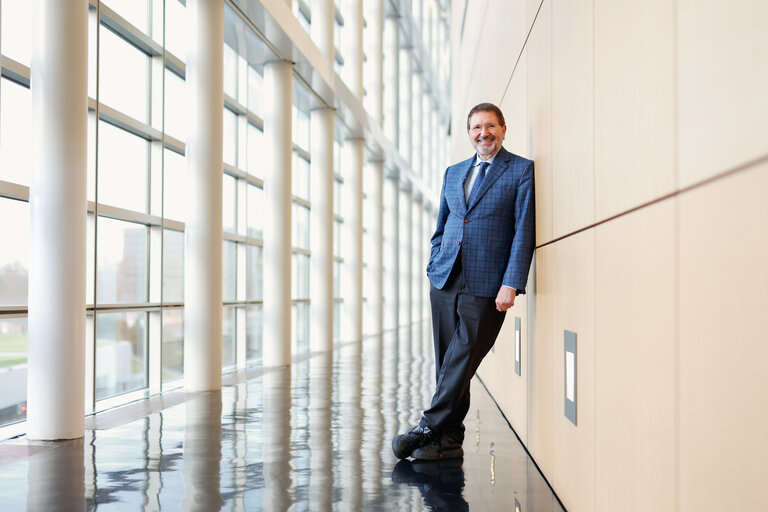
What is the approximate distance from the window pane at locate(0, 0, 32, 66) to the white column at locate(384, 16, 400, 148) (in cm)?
1612

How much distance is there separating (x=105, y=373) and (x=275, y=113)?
4888mm

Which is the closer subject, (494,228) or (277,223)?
(494,228)

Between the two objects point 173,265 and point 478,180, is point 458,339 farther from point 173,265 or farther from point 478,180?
point 173,265

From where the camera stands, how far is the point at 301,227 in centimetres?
1584

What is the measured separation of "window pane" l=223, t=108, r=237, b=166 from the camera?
38.5 ft

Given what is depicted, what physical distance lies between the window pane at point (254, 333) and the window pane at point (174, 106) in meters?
3.62

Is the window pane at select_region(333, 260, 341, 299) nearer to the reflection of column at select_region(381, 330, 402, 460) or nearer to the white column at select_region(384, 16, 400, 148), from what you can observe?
the white column at select_region(384, 16, 400, 148)

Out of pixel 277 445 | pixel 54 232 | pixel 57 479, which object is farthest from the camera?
pixel 54 232

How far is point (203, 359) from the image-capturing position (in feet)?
27.2

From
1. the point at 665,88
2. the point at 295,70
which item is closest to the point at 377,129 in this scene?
the point at 295,70

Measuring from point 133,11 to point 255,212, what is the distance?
15.8ft

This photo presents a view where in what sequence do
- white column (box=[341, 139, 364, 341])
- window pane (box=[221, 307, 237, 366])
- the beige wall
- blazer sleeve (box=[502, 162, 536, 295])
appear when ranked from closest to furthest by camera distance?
the beige wall, blazer sleeve (box=[502, 162, 536, 295]), window pane (box=[221, 307, 237, 366]), white column (box=[341, 139, 364, 341])

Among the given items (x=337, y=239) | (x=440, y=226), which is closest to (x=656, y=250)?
(x=440, y=226)

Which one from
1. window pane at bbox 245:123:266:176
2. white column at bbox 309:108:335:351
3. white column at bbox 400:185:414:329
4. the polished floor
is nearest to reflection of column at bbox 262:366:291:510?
the polished floor
